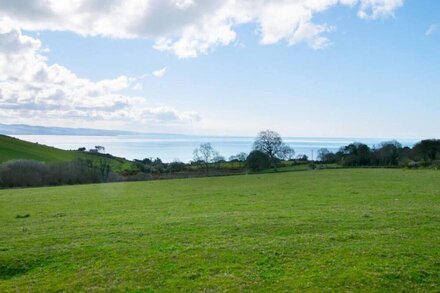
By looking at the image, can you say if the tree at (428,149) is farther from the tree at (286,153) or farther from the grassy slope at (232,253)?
the grassy slope at (232,253)

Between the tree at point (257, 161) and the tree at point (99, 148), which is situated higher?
the tree at point (99, 148)

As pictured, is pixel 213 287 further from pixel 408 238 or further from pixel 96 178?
pixel 96 178

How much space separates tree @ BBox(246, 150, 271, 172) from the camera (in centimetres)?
10000

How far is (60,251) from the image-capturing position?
12.9m

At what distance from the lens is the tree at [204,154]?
113438mm

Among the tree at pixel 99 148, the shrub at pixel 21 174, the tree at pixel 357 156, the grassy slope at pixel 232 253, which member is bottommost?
the grassy slope at pixel 232 253

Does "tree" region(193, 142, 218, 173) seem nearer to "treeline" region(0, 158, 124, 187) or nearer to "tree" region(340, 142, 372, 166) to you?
"treeline" region(0, 158, 124, 187)

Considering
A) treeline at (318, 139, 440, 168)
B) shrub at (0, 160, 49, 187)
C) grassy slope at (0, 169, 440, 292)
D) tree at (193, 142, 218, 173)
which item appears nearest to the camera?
grassy slope at (0, 169, 440, 292)

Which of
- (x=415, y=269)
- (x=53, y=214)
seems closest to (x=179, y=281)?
(x=415, y=269)

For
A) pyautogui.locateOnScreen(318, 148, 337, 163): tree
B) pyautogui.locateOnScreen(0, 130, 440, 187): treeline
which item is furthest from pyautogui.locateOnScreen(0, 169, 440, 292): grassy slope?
pyautogui.locateOnScreen(318, 148, 337, 163): tree

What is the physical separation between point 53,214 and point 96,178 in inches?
2763

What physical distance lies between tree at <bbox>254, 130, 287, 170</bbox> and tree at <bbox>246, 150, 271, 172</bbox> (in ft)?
12.0

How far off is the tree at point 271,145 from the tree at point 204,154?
16.4m

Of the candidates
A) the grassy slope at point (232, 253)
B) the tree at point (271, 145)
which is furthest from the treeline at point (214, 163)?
the grassy slope at point (232, 253)
